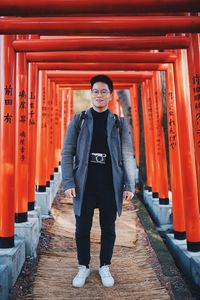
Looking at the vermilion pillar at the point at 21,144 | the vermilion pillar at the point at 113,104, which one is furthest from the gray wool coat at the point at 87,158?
the vermilion pillar at the point at 113,104

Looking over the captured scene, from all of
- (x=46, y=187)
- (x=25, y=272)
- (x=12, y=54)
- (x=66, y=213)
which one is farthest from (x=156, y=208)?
(x=12, y=54)

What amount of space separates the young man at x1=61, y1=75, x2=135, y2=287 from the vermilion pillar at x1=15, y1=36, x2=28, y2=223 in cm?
112

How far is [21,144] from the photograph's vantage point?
3855mm

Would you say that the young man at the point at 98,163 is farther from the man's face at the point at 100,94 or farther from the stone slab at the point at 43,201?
the stone slab at the point at 43,201

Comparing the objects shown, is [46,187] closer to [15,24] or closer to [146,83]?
[146,83]

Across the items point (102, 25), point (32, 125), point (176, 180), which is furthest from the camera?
point (32, 125)

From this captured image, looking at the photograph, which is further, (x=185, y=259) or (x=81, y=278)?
(x=185, y=259)

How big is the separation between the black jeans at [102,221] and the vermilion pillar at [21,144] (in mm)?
1092

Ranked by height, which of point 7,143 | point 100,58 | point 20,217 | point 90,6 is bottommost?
point 20,217

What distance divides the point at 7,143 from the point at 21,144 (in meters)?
0.66

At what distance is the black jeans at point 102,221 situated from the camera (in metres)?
2.88

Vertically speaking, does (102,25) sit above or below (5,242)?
above

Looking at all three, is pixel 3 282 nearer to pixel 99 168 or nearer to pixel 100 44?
pixel 99 168

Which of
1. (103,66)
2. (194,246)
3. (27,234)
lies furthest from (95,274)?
(103,66)
